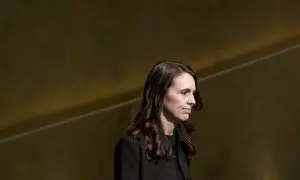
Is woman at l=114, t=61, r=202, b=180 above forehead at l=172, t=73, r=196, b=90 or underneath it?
underneath

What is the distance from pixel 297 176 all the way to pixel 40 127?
4.59ft

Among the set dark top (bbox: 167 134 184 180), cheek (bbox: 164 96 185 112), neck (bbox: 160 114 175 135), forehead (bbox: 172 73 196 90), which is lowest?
dark top (bbox: 167 134 184 180)

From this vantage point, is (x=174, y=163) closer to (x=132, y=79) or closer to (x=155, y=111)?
(x=155, y=111)

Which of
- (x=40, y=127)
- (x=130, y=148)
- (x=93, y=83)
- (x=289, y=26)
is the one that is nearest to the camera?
(x=130, y=148)

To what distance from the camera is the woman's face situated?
1954mm

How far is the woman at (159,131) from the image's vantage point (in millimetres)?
1907

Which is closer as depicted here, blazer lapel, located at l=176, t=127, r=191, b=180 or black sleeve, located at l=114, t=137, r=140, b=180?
→ black sleeve, located at l=114, t=137, r=140, b=180

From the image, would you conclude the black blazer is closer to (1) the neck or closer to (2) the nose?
(1) the neck

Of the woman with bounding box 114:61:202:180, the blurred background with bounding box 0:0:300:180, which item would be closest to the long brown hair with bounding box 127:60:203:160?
the woman with bounding box 114:61:202:180

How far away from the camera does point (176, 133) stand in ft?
6.70

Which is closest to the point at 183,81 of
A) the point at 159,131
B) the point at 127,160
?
the point at 159,131

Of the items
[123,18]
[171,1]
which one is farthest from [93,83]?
[171,1]

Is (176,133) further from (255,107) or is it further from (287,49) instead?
(287,49)

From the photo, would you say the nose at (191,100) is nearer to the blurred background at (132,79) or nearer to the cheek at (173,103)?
the cheek at (173,103)
